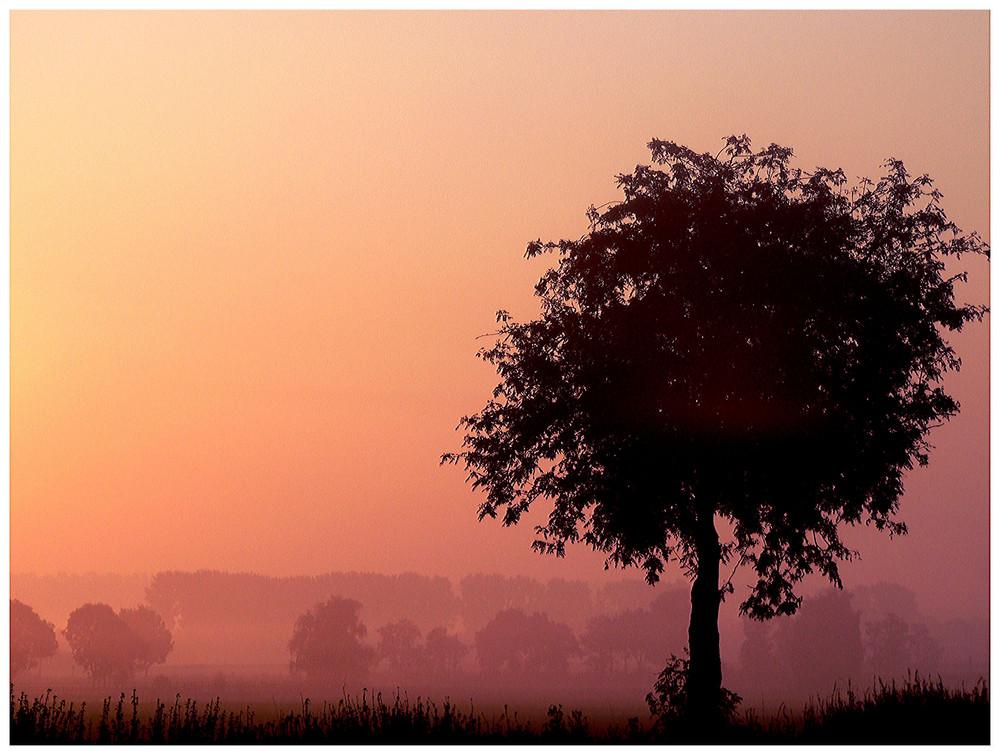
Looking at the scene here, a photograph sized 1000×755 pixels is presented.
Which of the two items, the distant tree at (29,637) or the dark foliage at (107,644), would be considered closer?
the distant tree at (29,637)

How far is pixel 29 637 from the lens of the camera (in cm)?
16588

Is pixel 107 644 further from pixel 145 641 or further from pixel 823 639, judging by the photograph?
pixel 823 639

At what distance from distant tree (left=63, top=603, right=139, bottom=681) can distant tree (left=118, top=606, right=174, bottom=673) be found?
880 millimetres

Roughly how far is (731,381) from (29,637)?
16293cm

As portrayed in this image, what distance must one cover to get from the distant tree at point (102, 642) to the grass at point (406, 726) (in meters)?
170

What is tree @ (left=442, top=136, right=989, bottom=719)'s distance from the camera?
3002 cm

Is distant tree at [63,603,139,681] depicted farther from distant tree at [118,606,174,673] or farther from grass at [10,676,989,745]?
grass at [10,676,989,745]

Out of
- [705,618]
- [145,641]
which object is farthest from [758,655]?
[705,618]

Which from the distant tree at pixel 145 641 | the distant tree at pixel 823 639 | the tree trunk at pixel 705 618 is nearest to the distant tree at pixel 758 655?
the distant tree at pixel 823 639

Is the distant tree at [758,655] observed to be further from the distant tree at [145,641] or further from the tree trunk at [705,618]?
the tree trunk at [705,618]

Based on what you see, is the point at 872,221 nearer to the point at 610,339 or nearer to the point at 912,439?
the point at 912,439

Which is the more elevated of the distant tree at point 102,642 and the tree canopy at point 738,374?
the tree canopy at point 738,374

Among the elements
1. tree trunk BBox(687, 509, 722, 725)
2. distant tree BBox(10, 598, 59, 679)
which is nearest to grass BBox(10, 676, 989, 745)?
tree trunk BBox(687, 509, 722, 725)

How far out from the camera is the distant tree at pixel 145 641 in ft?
609
